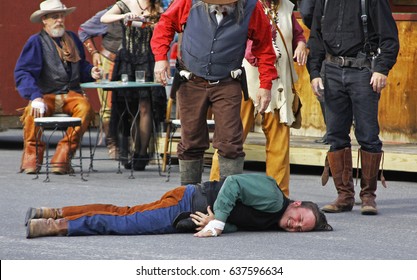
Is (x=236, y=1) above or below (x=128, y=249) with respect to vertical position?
above

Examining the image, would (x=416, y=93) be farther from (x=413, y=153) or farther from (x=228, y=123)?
(x=228, y=123)

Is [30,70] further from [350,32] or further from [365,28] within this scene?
[365,28]

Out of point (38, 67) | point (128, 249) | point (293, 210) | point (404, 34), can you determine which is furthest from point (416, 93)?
point (128, 249)

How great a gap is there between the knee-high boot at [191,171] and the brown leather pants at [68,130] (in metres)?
4.20

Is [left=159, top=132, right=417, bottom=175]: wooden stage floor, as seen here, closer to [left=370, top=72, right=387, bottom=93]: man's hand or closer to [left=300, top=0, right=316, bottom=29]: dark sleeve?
[left=300, top=0, right=316, bottom=29]: dark sleeve

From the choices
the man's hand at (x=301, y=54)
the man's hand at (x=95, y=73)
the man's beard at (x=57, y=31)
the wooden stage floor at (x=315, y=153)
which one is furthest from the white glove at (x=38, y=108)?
the man's hand at (x=301, y=54)

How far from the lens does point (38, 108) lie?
13.5 metres

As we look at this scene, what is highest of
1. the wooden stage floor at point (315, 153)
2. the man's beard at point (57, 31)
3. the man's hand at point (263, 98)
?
the man's beard at point (57, 31)

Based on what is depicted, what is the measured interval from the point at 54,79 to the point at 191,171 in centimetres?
450

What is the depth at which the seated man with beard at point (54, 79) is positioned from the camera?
1395 cm

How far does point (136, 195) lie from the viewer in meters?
11.9

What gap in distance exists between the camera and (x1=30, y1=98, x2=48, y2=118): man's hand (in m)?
13.5

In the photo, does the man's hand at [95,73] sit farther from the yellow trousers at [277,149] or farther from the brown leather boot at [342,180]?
the brown leather boot at [342,180]

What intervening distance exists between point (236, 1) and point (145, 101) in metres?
4.89
